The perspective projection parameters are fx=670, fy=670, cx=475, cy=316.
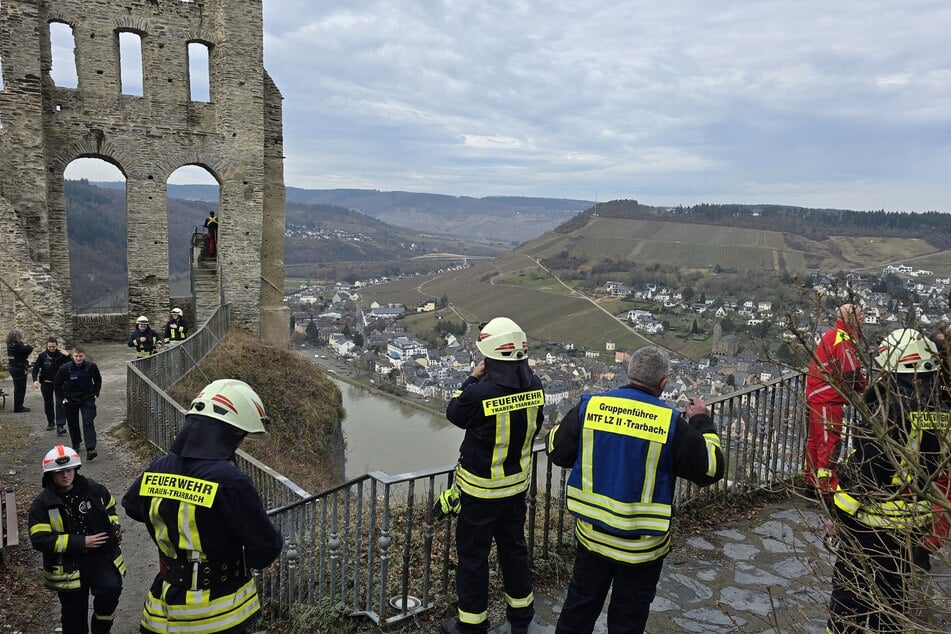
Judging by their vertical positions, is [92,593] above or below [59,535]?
below

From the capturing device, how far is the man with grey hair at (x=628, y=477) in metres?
3.52

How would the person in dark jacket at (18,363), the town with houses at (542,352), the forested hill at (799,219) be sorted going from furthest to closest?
the forested hill at (799,219)
the town with houses at (542,352)
the person in dark jacket at (18,363)

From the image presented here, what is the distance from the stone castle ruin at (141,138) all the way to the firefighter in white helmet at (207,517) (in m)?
15.5

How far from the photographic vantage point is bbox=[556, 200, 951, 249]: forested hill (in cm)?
7931

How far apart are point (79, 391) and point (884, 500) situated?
30.9 ft

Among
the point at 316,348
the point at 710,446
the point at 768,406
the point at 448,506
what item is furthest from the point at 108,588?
the point at 316,348

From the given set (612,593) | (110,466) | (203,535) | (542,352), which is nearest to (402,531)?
(612,593)

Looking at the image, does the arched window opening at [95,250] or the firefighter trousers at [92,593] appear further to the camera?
the arched window opening at [95,250]

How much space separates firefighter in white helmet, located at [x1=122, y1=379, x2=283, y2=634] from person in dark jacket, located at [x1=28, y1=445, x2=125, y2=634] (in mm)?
1644

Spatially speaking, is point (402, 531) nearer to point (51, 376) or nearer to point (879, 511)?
point (879, 511)

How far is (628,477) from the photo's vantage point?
11.6 ft

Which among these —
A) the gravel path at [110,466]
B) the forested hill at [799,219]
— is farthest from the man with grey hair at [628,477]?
the forested hill at [799,219]

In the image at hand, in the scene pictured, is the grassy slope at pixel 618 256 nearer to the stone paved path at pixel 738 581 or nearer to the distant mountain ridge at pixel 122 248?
the distant mountain ridge at pixel 122 248

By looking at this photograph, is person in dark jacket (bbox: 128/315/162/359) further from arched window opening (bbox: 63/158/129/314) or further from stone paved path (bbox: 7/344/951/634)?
arched window opening (bbox: 63/158/129/314)
